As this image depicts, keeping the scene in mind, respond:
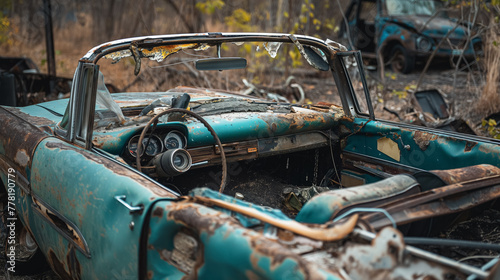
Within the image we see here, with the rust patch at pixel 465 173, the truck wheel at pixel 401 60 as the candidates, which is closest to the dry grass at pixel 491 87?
the truck wheel at pixel 401 60

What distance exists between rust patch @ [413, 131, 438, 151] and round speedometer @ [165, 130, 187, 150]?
5.09ft

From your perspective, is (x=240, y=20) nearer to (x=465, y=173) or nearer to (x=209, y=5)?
(x=209, y=5)

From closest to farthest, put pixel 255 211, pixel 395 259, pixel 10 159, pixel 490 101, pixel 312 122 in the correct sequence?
pixel 395 259
pixel 255 211
pixel 10 159
pixel 312 122
pixel 490 101

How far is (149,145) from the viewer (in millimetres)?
2783

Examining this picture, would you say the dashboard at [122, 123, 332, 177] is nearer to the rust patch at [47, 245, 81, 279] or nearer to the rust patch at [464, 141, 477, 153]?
the rust patch at [47, 245, 81, 279]

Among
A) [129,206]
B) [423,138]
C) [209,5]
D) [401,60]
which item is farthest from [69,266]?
[401,60]

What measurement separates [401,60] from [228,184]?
820 centimetres

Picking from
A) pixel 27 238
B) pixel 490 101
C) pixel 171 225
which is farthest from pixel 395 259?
pixel 490 101

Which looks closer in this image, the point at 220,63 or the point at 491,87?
the point at 220,63

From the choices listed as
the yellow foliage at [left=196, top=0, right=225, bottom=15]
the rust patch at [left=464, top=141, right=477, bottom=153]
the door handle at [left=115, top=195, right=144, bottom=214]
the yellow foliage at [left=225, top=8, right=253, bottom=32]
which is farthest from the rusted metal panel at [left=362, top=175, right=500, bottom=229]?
the yellow foliage at [left=225, top=8, right=253, bottom=32]

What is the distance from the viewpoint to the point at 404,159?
323 cm

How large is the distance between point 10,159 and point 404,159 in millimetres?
2606

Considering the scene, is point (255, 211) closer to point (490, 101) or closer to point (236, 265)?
point (236, 265)

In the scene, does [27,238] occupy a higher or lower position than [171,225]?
lower
